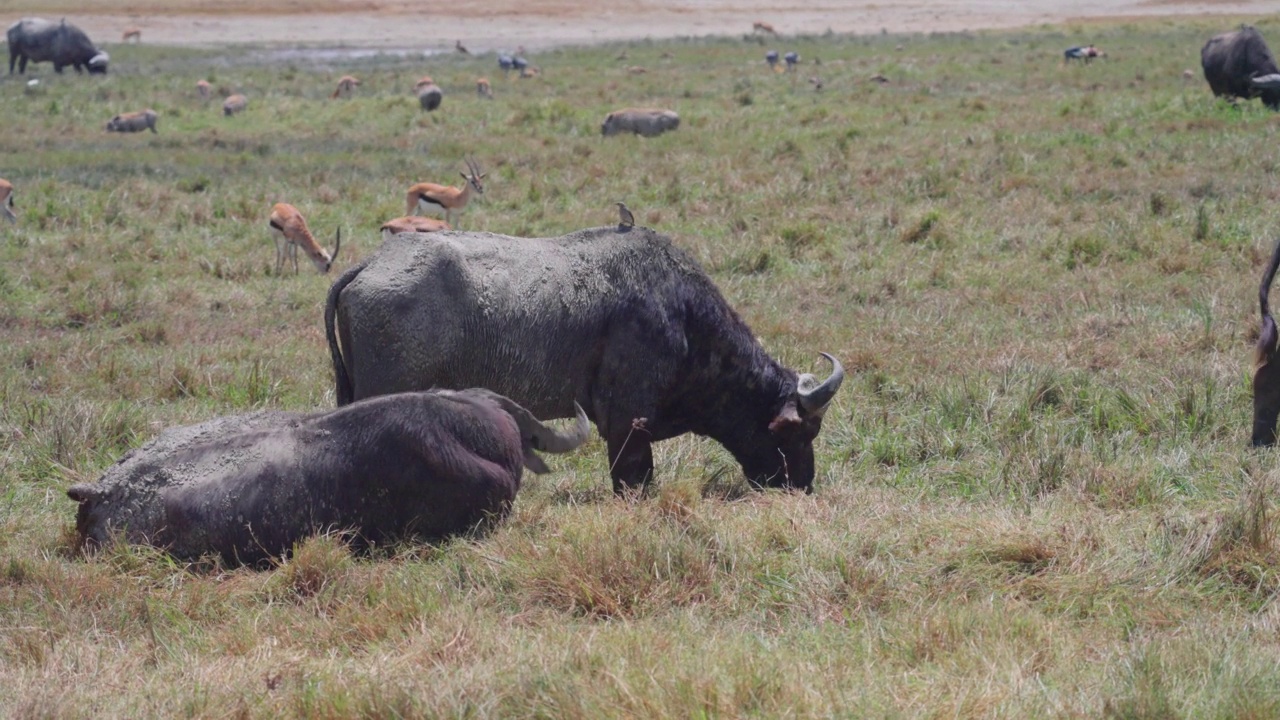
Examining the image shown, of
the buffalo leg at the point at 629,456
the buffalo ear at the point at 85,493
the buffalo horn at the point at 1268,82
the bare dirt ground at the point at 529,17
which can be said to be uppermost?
the buffalo horn at the point at 1268,82

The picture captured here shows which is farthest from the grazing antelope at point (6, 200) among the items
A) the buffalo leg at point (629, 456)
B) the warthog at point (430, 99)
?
the warthog at point (430, 99)

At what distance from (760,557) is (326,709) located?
7.25ft

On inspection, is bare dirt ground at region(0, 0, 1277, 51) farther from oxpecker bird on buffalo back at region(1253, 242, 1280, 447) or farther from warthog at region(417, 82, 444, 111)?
oxpecker bird on buffalo back at region(1253, 242, 1280, 447)

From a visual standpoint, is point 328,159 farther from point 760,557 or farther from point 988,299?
point 760,557

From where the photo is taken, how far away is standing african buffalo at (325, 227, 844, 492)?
24.2ft

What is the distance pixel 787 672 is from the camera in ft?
15.2

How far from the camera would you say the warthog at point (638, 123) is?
2470 cm

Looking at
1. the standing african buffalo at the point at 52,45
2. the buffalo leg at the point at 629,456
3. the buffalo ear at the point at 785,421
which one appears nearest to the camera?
the buffalo leg at the point at 629,456

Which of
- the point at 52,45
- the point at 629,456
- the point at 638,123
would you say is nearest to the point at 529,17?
the point at 52,45

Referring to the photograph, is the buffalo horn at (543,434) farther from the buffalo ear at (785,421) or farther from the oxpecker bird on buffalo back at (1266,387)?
the oxpecker bird on buffalo back at (1266,387)

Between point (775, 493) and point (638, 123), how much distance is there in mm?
17886

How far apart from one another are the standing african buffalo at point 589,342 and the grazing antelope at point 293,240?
22.7 feet

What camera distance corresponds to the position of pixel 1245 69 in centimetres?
2494

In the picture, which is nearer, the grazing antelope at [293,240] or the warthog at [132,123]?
the grazing antelope at [293,240]
